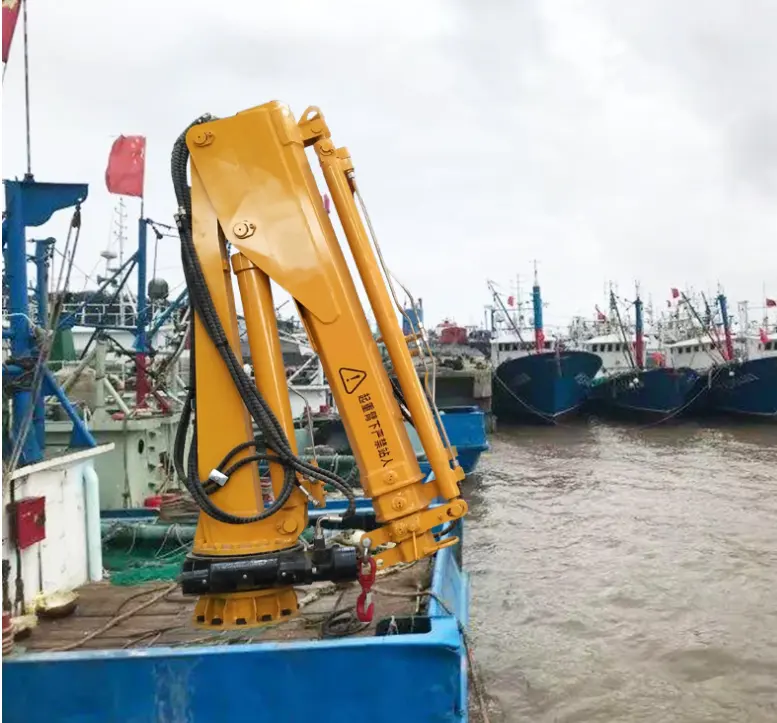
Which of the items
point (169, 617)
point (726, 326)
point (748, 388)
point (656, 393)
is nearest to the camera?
point (169, 617)

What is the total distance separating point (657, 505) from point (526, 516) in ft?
7.67

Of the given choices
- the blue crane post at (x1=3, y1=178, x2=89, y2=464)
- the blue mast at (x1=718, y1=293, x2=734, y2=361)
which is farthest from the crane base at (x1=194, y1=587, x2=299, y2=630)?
the blue mast at (x1=718, y1=293, x2=734, y2=361)

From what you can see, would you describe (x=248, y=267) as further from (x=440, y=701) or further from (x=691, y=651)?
(x=691, y=651)

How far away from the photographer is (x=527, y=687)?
5.17m

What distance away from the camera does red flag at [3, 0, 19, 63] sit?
3311 millimetres

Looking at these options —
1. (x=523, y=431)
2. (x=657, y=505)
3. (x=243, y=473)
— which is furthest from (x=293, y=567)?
(x=523, y=431)

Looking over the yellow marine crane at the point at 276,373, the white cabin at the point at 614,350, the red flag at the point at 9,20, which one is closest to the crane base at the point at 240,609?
the yellow marine crane at the point at 276,373

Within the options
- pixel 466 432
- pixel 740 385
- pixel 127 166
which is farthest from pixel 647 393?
pixel 127 166

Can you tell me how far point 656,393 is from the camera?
Answer: 25031mm

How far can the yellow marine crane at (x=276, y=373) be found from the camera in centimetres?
322

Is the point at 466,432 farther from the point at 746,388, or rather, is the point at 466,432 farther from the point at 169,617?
the point at 746,388

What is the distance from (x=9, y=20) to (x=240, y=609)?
121 inches

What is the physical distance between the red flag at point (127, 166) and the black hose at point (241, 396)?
7152mm

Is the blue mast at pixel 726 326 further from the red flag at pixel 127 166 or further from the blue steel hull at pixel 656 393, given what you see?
the red flag at pixel 127 166
